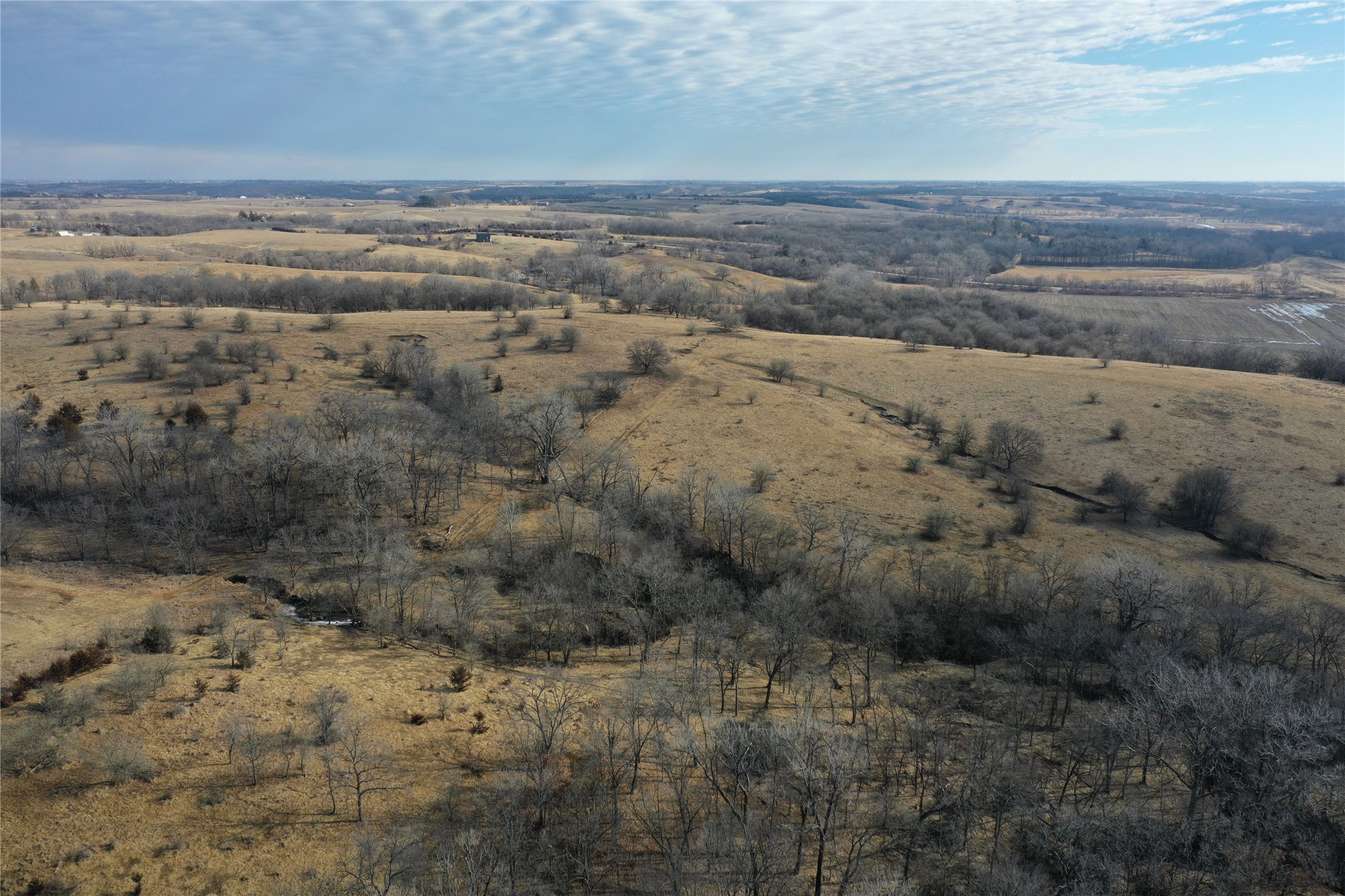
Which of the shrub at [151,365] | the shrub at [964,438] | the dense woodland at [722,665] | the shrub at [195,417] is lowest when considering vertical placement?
the dense woodland at [722,665]

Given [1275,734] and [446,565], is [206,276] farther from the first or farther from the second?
[1275,734]

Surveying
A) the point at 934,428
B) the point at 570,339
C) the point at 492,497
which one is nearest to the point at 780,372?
the point at 934,428

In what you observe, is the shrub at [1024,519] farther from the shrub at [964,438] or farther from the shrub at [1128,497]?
the shrub at [964,438]

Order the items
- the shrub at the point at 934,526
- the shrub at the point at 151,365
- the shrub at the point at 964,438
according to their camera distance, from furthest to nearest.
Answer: the shrub at the point at 151,365 < the shrub at the point at 964,438 < the shrub at the point at 934,526

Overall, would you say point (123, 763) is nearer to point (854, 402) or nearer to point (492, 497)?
point (492, 497)

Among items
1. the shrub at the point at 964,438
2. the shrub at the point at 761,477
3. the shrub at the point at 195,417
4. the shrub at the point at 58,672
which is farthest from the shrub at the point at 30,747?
the shrub at the point at 964,438

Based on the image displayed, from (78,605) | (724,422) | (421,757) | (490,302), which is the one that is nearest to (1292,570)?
(724,422)

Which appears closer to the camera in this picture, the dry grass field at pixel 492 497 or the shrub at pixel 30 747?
the dry grass field at pixel 492 497

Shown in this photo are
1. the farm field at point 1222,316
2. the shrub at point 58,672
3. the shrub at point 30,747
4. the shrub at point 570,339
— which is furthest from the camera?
the farm field at point 1222,316
